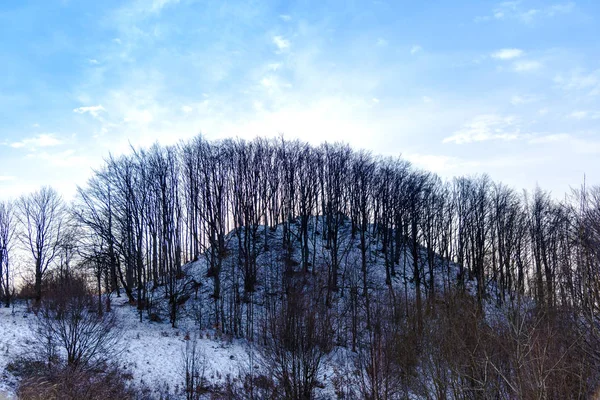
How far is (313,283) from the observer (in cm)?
2986

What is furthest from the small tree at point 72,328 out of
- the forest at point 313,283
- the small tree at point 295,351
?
the small tree at point 295,351

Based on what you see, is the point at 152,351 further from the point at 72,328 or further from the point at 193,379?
the point at 72,328

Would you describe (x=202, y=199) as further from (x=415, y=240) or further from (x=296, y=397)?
(x=296, y=397)

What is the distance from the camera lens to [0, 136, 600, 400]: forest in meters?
16.8

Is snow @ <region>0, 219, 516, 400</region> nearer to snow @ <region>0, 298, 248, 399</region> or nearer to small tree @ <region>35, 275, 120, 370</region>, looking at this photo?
snow @ <region>0, 298, 248, 399</region>

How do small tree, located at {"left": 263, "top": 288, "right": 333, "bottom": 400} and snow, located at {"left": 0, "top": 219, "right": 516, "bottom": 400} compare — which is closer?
small tree, located at {"left": 263, "top": 288, "right": 333, "bottom": 400}

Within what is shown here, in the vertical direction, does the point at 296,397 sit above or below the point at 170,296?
below

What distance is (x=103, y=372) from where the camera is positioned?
20609mm

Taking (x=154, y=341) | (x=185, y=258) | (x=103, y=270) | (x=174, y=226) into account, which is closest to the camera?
(x=154, y=341)

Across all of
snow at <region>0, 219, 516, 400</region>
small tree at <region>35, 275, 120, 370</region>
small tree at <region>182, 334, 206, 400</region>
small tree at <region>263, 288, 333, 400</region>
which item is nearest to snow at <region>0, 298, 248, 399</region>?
snow at <region>0, 219, 516, 400</region>

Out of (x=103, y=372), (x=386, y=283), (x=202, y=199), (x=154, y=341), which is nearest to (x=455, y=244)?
(x=386, y=283)

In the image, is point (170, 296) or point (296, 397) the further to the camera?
point (170, 296)

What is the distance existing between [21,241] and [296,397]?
35187mm

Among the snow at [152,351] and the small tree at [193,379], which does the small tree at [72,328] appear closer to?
the snow at [152,351]
